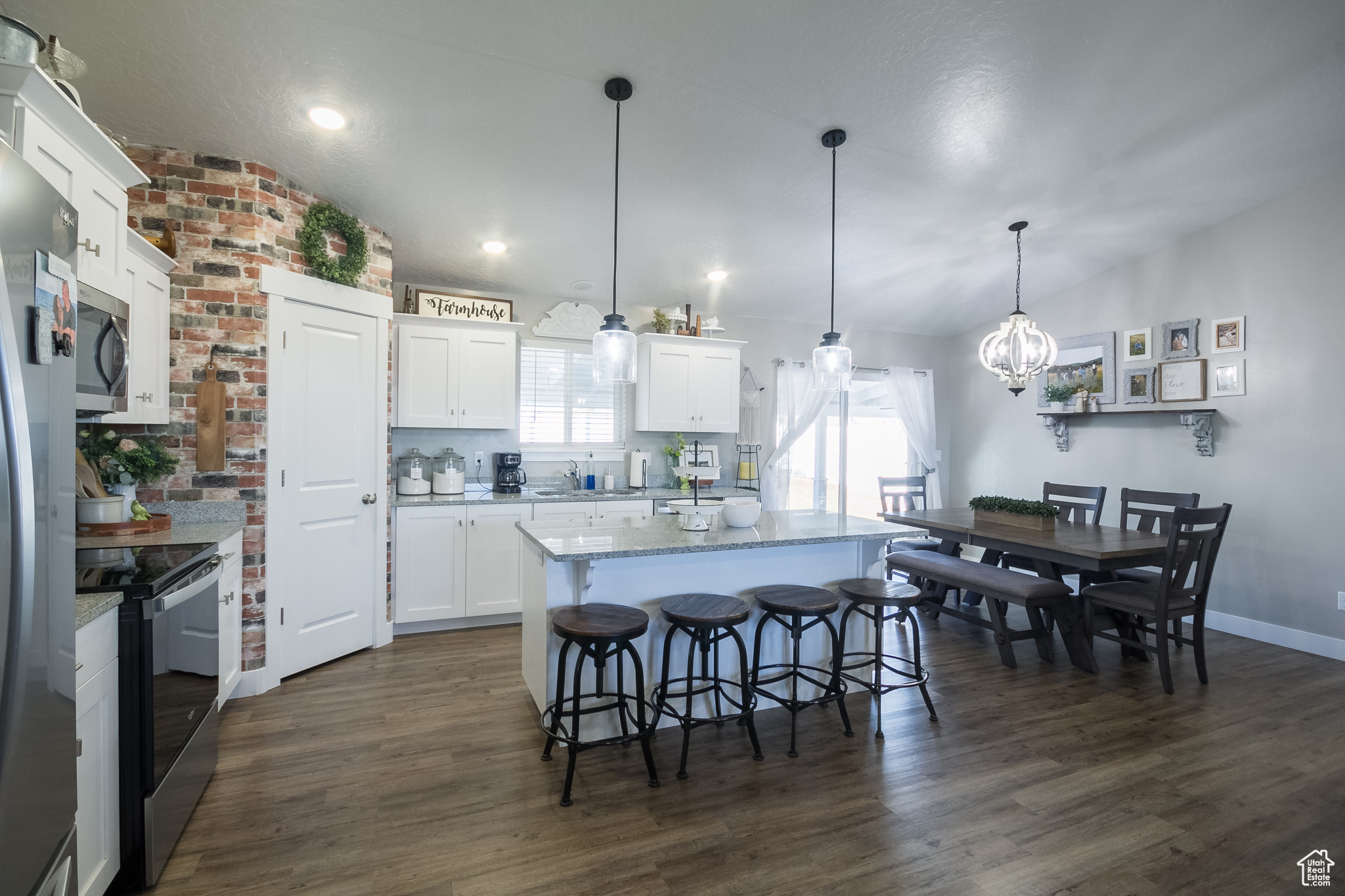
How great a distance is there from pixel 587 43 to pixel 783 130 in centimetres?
112

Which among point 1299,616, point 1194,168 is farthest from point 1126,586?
point 1194,168

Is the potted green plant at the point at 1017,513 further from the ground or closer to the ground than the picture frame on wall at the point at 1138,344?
closer to the ground

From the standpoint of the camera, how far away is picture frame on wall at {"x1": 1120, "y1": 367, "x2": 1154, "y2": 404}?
192 inches

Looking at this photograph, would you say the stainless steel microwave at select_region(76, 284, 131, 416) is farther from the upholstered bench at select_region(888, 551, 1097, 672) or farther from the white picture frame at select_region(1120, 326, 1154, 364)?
the white picture frame at select_region(1120, 326, 1154, 364)

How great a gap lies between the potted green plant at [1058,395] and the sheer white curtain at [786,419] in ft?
6.26

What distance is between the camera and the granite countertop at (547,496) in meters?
4.18

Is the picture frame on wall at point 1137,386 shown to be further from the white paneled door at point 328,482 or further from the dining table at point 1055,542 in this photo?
the white paneled door at point 328,482

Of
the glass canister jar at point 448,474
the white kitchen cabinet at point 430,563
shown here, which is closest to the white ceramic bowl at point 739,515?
the white kitchen cabinet at point 430,563

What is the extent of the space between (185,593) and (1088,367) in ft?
20.5

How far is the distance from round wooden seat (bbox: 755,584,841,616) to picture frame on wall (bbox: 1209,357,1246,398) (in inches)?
145

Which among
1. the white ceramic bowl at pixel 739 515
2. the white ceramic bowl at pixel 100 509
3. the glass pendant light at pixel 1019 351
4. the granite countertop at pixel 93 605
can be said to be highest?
the glass pendant light at pixel 1019 351

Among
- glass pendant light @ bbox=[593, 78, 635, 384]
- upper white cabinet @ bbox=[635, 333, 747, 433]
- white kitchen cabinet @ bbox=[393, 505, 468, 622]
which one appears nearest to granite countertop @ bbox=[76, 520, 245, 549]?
white kitchen cabinet @ bbox=[393, 505, 468, 622]

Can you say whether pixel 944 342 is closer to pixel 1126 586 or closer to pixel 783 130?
pixel 1126 586

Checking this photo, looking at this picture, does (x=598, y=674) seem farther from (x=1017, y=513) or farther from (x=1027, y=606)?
(x=1017, y=513)
